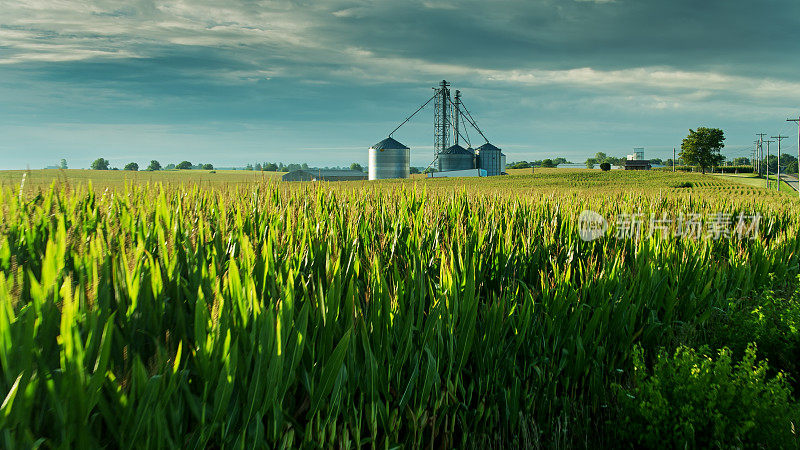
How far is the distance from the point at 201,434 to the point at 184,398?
0.22 meters

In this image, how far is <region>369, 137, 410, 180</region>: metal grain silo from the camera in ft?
188

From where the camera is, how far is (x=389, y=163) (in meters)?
57.2

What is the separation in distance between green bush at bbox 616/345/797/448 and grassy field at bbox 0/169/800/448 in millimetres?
14

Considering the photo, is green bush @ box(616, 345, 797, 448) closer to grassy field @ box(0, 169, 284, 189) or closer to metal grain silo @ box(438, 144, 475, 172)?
grassy field @ box(0, 169, 284, 189)

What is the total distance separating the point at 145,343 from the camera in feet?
6.29

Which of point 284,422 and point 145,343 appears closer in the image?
point 284,422

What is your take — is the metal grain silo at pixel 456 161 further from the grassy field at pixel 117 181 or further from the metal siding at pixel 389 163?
the grassy field at pixel 117 181

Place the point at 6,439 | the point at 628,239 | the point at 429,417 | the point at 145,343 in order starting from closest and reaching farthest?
1. the point at 6,439
2. the point at 145,343
3. the point at 429,417
4. the point at 628,239

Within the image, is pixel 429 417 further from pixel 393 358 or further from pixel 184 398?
pixel 184 398

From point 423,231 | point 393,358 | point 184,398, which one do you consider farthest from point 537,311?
point 184,398

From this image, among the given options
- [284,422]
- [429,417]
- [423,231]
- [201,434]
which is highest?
[423,231]

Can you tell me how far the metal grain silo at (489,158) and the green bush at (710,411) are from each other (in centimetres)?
5931

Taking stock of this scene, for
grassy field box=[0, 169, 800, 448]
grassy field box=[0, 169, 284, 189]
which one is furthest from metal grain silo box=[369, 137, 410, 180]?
grassy field box=[0, 169, 800, 448]

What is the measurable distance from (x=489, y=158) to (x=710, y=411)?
60190 mm
